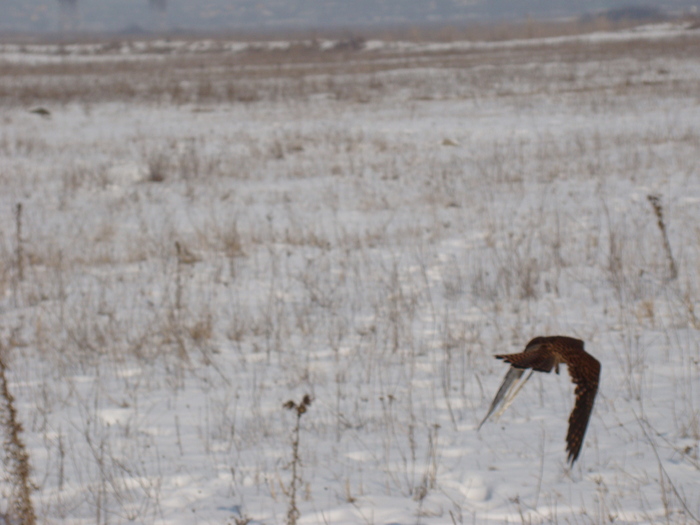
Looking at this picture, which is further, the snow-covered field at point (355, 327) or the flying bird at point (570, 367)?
the snow-covered field at point (355, 327)

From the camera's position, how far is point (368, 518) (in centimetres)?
259

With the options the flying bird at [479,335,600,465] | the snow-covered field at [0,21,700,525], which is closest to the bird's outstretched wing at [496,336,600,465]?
the flying bird at [479,335,600,465]

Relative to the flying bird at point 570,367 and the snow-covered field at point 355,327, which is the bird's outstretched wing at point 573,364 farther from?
the snow-covered field at point 355,327

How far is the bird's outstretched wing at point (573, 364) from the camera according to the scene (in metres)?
1.25

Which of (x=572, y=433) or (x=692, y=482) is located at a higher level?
(x=572, y=433)

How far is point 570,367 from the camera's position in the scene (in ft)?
Answer: 4.33

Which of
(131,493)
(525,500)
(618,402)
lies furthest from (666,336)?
(131,493)

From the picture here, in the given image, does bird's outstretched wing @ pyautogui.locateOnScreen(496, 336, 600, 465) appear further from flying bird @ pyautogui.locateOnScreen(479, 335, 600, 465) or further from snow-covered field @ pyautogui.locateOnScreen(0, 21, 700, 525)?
snow-covered field @ pyautogui.locateOnScreen(0, 21, 700, 525)

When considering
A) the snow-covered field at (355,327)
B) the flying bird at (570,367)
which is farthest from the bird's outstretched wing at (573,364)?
the snow-covered field at (355,327)

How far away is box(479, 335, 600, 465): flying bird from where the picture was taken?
1249 mm

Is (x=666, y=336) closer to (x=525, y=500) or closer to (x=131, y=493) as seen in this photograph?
(x=525, y=500)

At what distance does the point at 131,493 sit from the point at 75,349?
6.31 ft

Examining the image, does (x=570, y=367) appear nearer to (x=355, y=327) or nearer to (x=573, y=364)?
(x=573, y=364)

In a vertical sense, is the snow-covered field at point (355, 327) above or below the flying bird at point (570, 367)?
below
